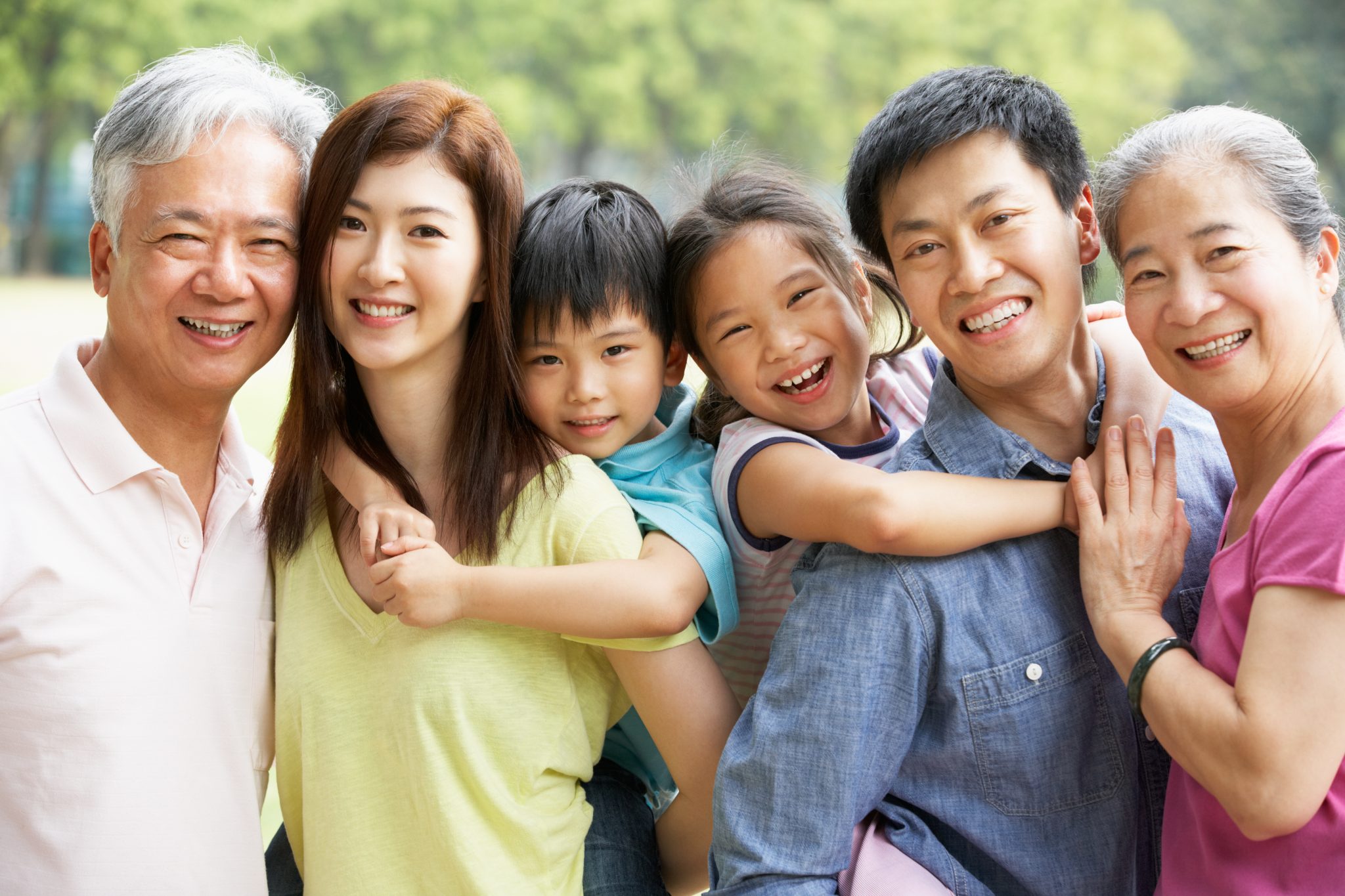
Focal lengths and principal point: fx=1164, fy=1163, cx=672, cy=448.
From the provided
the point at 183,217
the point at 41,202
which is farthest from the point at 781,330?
the point at 41,202

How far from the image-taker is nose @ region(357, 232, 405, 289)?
5.74 feet

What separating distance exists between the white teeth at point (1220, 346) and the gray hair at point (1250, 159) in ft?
0.48

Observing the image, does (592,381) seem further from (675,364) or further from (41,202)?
(41,202)

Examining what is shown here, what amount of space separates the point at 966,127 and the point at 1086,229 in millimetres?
290

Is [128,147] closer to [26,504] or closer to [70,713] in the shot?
[26,504]

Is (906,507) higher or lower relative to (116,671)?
higher

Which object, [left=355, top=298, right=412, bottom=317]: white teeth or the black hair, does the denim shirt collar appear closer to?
the black hair

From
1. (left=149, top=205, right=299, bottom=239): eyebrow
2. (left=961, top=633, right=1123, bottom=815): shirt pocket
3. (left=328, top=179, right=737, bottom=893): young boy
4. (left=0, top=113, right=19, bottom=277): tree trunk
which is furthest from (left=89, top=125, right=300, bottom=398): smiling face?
(left=0, top=113, right=19, bottom=277): tree trunk

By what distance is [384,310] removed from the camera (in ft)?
5.88

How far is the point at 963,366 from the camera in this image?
1787 mm

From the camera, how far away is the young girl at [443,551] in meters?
1.71

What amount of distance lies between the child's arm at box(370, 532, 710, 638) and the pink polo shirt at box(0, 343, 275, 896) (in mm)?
365

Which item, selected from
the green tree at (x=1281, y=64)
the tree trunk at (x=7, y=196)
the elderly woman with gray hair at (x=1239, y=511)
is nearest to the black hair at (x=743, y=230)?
the elderly woman with gray hair at (x=1239, y=511)

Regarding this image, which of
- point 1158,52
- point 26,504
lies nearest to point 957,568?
point 26,504
